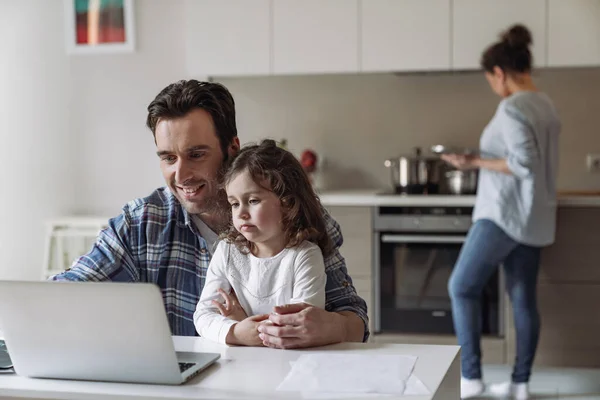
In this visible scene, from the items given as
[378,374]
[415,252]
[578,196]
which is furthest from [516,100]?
[378,374]

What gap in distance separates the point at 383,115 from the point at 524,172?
3.96ft

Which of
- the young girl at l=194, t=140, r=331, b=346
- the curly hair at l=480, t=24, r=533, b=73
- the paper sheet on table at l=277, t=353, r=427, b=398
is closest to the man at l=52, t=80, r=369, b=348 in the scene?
the young girl at l=194, t=140, r=331, b=346

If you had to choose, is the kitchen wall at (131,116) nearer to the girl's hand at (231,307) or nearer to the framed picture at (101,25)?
the framed picture at (101,25)

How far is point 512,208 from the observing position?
12.3ft

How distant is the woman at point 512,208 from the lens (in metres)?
3.69

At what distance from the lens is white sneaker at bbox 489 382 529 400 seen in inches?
151

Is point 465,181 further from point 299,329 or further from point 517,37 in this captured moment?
point 299,329

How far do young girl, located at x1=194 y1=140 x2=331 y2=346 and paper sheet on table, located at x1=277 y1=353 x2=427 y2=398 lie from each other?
0.99 feet

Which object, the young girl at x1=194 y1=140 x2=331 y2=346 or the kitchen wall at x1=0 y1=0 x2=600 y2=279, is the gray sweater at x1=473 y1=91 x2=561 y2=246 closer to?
the kitchen wall at x1=0 y1=0 x2=600 y2=279

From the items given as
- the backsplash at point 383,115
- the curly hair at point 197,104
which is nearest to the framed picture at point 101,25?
the backsplash at point 383,115

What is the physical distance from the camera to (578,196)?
13.2ft

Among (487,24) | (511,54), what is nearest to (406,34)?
(487,24)

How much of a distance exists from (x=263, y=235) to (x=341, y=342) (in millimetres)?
302

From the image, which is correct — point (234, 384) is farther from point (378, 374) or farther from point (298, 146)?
point (298, 146)
